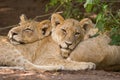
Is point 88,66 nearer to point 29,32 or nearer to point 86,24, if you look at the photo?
point 86,24

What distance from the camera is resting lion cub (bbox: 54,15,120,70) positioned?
6.65 meters

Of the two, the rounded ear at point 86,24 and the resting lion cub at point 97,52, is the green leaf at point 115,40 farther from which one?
the rounded ear at point 86,24

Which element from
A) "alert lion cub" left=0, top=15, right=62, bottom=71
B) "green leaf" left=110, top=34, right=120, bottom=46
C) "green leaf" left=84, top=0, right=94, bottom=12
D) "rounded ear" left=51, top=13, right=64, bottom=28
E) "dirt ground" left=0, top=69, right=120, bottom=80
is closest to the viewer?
"green leaf" left=84, top=0, right=94, bottom=12

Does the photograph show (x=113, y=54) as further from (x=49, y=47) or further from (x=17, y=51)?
(x=17, y=51)

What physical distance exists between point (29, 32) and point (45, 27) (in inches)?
9.3

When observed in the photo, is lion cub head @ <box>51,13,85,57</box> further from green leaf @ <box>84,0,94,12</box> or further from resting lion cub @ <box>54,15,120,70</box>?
green leaf @ <box>84,0,94,12</box>

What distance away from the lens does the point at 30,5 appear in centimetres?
1155

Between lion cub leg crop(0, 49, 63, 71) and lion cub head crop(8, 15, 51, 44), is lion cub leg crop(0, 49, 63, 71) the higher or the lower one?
the lower one

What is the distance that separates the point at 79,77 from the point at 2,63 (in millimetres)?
1309

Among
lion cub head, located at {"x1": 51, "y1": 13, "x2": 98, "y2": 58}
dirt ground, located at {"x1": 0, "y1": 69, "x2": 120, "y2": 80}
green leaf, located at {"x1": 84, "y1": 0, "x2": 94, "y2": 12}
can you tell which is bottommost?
dirt ground, located at {"x1": 0, "y1": 69, "x2": 120, "y2": 80}

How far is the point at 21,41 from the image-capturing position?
22.8ft

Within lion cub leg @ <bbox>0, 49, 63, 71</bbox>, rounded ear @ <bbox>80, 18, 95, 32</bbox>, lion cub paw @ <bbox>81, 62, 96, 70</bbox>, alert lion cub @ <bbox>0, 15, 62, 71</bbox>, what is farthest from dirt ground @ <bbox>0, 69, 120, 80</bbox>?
rounded ear @ <bbox>80, 18, 95, 32</bbox>

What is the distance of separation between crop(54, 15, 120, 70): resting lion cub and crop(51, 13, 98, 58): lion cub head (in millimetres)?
14

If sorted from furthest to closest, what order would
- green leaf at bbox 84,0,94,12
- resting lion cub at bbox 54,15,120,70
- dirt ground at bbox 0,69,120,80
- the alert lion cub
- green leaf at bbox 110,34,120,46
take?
the alert lion cub, resting lion cub at bbox 54,15,120,70, green leaf at bbox 110,34,120,46, dirt ground at bbox 0,69,120,80, green leaf at bbox 84,0,94,12
